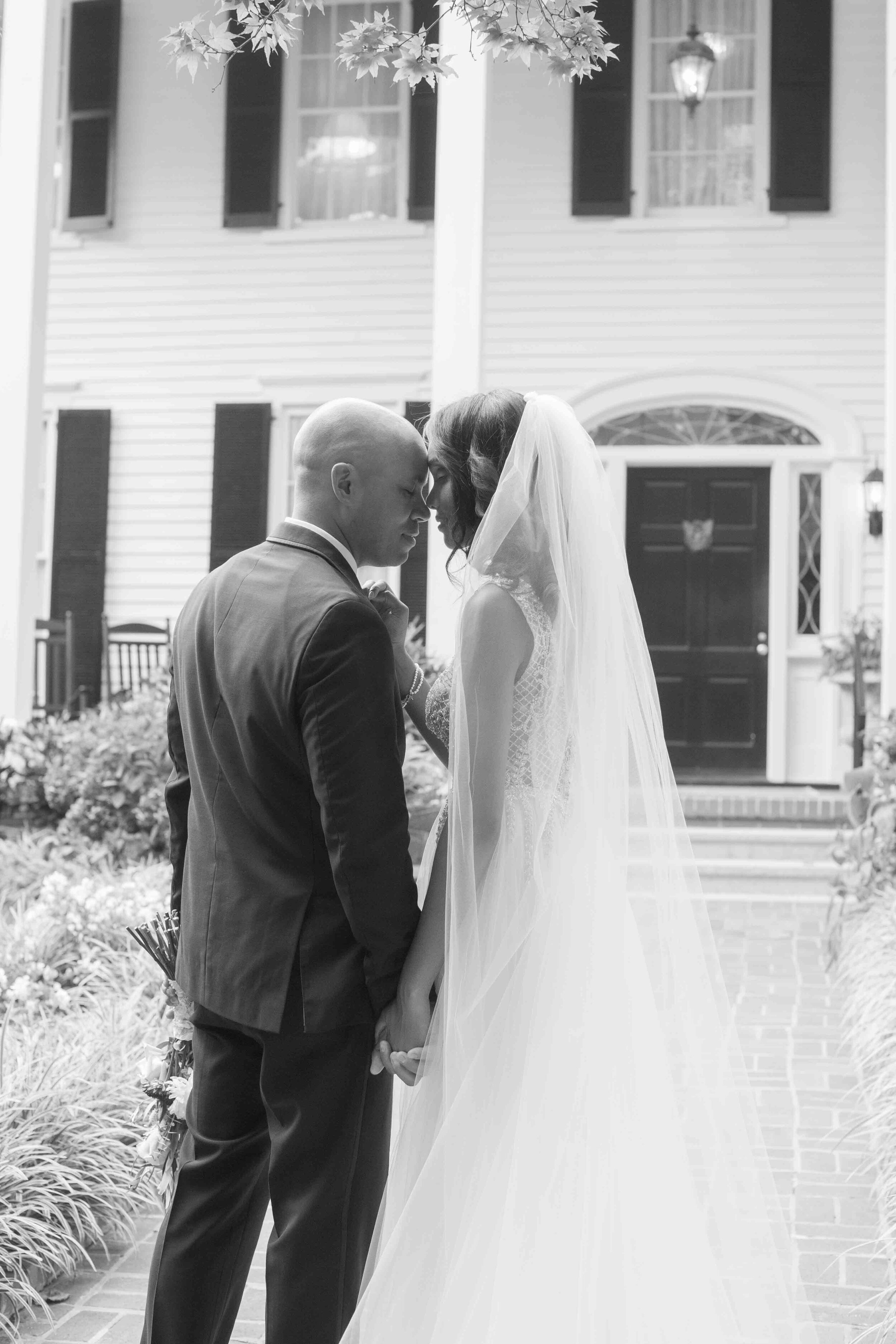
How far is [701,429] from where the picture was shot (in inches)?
440

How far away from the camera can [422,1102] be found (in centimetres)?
233

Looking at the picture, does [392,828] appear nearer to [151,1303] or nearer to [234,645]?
[234,645]

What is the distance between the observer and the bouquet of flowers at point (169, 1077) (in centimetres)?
257

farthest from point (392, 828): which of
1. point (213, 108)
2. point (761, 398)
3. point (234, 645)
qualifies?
point (213, 108)

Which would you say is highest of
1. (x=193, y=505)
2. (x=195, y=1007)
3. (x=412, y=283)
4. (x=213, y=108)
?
(x=213, y=108)

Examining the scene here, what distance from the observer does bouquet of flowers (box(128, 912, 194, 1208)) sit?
2572 millimetres

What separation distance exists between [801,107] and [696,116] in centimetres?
85

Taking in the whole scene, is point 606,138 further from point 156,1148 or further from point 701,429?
point 156,1148

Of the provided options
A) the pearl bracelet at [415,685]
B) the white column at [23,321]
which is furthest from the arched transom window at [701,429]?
the pearl bracelet at [415,685]

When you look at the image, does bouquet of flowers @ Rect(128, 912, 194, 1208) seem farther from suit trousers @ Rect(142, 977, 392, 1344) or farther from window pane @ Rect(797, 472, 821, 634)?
window pane @ Rect(797, 472, 821, 634)

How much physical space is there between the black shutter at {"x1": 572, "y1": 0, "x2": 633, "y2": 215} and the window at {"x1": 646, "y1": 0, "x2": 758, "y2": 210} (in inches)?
11.2

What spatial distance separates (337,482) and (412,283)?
9715 millimetres

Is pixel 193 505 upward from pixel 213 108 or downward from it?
downward

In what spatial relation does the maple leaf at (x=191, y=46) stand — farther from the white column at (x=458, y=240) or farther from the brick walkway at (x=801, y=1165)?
the white column at (x=458, y=240)
